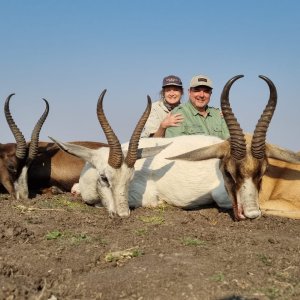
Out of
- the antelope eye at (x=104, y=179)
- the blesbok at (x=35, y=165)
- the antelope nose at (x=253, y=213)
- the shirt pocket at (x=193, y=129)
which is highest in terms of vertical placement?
the shirt pocket at (x=193, y=129)

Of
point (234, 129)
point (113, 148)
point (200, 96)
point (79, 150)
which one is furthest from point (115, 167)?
point (200, 96)

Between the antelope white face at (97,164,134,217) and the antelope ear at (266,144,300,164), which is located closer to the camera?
the antelope ear at (266,144,300,164)

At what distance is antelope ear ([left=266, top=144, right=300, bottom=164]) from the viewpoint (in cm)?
651

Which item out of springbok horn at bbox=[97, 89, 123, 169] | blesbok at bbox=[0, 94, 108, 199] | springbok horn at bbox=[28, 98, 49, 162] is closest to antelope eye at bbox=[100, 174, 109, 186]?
springbok horn at bbox=[97, 89, 123, 169]

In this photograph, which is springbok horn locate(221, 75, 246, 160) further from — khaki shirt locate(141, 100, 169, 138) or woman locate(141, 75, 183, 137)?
khaki shirt locate(141, 100, 169, 138)

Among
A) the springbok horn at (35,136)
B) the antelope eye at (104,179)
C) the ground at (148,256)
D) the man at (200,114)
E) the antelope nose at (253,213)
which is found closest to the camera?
the ground at (148,256)

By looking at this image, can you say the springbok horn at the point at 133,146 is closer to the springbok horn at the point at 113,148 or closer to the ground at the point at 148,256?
the springbok horn at the point at 113,148

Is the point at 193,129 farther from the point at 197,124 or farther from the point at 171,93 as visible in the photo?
the point at 171,93

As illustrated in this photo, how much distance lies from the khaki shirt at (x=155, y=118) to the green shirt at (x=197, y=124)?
97cm

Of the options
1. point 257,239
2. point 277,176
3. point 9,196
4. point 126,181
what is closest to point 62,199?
point 9,196

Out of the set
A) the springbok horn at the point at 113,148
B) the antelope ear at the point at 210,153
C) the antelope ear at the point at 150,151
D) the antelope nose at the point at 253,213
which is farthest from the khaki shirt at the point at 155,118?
the antelope nose at the point at 253,213

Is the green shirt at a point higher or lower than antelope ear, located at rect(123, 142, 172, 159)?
higher

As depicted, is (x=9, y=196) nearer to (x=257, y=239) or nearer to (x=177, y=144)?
(x=177, y=144)

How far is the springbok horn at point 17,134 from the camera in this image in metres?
9.95
